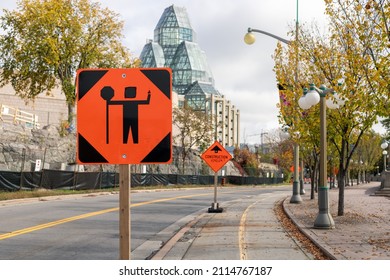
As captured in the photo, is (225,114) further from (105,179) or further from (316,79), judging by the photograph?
(316,79)

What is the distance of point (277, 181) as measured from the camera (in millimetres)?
90125

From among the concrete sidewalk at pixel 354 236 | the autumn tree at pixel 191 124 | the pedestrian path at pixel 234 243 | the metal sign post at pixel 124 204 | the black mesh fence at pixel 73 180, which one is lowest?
the pedestrian path at pixel 234 243

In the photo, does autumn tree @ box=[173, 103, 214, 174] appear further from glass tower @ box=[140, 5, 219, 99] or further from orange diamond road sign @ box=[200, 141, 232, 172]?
glass tower @ box=[140, 5, 219, 99]

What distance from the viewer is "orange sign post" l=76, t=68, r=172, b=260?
14.3 feet

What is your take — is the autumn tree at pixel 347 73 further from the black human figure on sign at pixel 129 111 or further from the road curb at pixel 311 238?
the black human figure on sign at pixel 129 111

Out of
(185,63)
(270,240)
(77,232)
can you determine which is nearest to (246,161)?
(185,63)

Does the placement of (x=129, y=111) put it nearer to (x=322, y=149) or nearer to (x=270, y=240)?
(x=270, y=240)

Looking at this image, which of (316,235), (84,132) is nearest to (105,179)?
(316,235)

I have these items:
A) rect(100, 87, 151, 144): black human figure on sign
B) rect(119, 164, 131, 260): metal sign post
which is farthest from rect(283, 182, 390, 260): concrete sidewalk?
rect(100, 87, 151, 144): black human figure on sign

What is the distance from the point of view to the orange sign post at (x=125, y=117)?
4.35 m

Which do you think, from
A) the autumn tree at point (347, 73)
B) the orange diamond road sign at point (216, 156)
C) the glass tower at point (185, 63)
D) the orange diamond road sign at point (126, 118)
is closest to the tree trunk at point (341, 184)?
the autumn tree at point (347, 73)

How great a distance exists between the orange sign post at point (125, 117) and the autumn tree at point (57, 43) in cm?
3265

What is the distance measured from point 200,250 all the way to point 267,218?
27.5ft

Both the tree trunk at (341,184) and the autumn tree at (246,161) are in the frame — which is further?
the autumn tree at (246,161)
